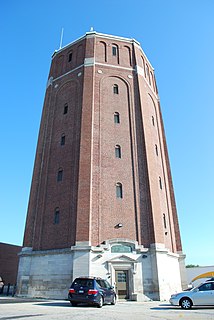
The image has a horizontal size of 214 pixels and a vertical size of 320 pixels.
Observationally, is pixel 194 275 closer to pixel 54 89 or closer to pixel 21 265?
pixel 21 265

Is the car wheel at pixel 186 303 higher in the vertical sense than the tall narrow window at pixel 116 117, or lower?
lower

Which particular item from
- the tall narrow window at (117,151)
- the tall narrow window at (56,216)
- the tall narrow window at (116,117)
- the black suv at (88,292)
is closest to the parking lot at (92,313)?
the black suv at (88,292)

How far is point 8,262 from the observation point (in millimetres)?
38531

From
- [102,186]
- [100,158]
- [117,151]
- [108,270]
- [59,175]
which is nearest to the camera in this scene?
[108,270]

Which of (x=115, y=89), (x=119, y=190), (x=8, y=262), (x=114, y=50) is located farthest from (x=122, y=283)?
(x=114, y=50)

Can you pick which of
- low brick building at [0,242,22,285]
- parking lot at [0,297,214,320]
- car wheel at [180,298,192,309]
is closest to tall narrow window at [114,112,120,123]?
car wheel at [180,298,192,309]

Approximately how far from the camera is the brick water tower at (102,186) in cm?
2189

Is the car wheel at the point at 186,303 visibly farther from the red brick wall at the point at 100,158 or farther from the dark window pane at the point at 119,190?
the dark window pane at the point at 119,190

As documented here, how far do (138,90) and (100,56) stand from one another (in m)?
6.32

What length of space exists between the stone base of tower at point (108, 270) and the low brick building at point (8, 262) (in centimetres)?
1598

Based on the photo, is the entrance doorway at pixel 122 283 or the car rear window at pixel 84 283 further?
the entrance doorway at pixel 122 283

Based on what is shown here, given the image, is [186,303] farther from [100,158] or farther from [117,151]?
[117,151]

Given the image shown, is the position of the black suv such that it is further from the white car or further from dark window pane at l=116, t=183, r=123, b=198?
dark window pane at l=116, t=183, r=123, b=198

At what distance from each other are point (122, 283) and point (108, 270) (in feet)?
5.23
